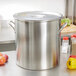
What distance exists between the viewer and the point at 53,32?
1003 millimetres

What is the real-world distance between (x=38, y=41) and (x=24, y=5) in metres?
1.76

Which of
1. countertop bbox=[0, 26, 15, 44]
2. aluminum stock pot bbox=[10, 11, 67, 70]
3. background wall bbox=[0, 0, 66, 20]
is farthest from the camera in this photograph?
background wall bbox=[0, 0, 66, 20]

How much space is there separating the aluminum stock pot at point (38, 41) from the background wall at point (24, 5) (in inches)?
64.3

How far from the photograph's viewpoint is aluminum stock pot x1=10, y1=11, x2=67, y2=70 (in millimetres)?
975

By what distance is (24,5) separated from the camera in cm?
268

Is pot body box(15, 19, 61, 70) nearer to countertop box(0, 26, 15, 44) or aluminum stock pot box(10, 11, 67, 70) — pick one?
aluminum stock pot box(10, 11, 67, 70)

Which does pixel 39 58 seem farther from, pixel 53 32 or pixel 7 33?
pixel 7 33

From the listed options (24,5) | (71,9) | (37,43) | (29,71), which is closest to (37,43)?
(37,43)

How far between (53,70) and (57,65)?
6 cm

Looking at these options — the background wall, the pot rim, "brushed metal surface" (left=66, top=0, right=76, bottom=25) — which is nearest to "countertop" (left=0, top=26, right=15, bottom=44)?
the background wall

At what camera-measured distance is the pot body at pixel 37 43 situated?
3.21 feet

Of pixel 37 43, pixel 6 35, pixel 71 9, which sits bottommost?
pixel 6 35

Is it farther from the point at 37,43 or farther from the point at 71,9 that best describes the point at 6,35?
the point at 37,43

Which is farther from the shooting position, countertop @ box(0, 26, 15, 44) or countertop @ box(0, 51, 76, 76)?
countertop @ box(0, 26, 15, 44)
